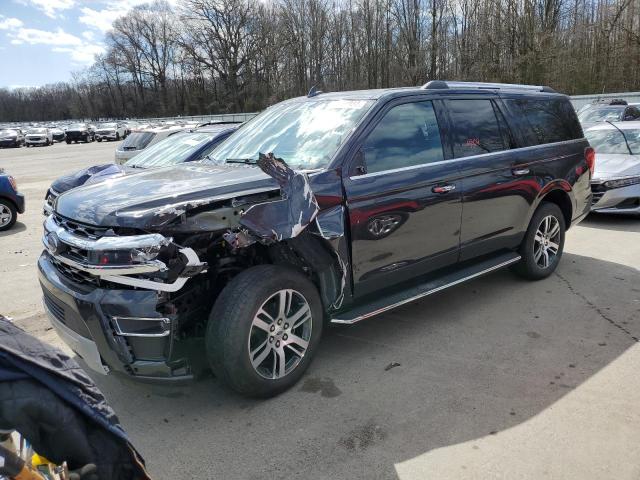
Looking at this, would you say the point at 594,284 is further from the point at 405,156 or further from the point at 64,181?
the point at 64,181

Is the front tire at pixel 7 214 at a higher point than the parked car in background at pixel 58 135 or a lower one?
lower

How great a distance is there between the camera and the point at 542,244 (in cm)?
550

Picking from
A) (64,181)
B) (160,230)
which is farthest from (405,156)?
(64,181)

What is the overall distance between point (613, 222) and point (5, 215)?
10.9 m

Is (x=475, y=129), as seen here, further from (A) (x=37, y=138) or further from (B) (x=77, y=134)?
(B) (x=77, y=134)

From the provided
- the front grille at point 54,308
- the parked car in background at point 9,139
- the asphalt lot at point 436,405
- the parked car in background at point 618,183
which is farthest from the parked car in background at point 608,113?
the parked car in background at point 9,139

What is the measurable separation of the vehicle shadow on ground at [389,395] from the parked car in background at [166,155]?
457 centimetres

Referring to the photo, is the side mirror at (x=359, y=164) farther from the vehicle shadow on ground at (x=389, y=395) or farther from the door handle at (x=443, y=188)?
the vehicle shadow on ground at (x=389, y=395)

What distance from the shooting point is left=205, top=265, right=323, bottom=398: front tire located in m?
3.02

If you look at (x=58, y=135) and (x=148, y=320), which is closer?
(x=148, y=320)

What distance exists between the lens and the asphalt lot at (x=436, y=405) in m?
2.75

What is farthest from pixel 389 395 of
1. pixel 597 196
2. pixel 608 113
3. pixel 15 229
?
pixel 608 113

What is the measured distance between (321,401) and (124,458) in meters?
1.68

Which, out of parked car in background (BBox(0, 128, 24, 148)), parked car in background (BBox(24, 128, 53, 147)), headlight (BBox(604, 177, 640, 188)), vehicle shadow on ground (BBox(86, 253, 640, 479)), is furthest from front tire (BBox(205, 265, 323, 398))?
parked car in background (BBox(0, 128, 24, 148))
